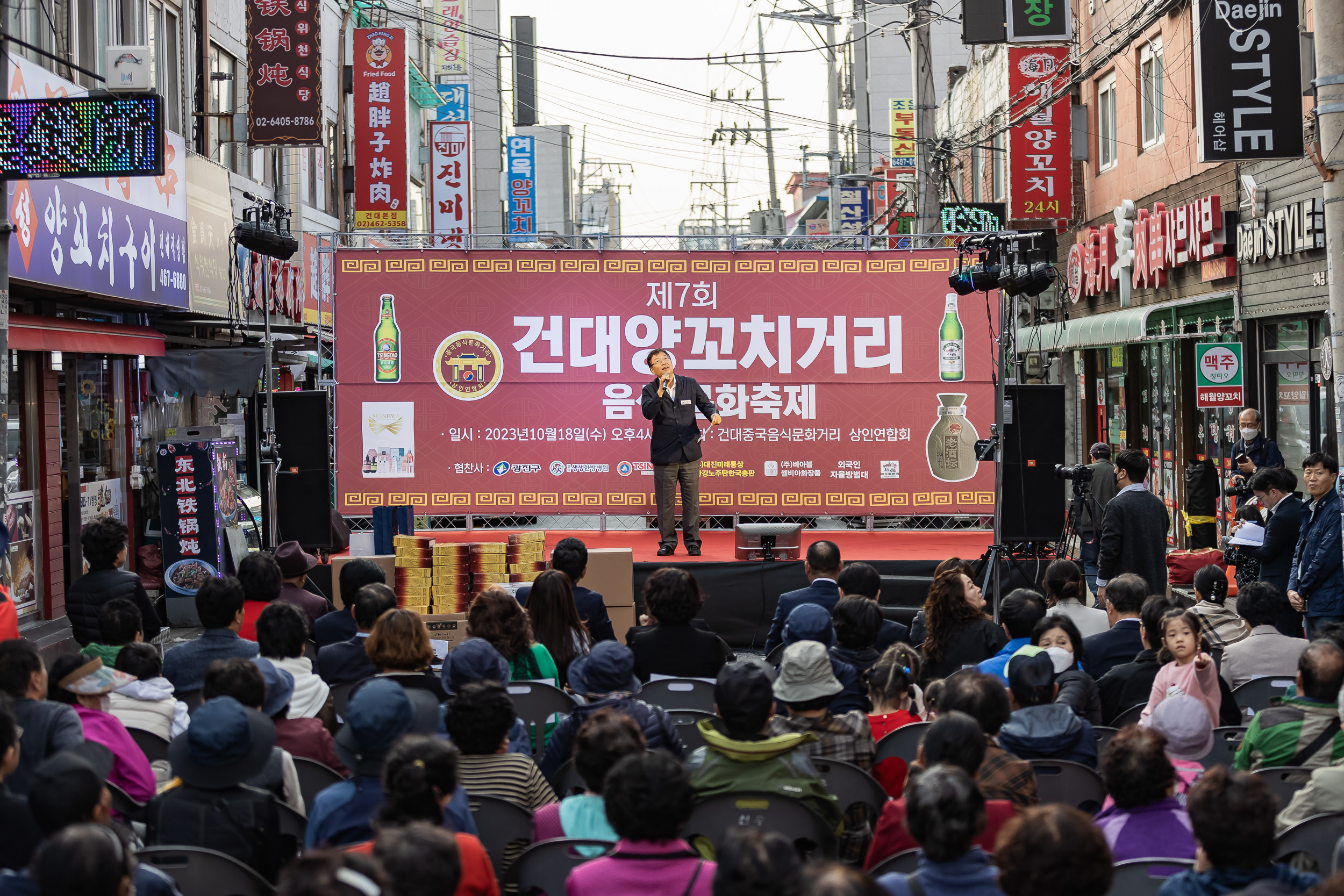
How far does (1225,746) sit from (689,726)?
1.97 m

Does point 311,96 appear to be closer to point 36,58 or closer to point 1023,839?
point 36,58

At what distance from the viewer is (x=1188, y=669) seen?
480 centimetres

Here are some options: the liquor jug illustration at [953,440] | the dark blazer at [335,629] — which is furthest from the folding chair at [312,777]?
the liquor jug illustration at [953,440]

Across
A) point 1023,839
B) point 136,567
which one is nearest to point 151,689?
point 1023,839

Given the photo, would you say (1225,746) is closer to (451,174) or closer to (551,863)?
(551,863)

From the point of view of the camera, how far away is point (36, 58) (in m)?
9.95

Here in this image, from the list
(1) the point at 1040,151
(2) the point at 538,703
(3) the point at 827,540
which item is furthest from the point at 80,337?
(1) the point at 1040,151

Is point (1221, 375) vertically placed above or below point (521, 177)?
below

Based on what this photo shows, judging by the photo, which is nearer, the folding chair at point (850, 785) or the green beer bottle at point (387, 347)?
the folding chair at point (850, 785)

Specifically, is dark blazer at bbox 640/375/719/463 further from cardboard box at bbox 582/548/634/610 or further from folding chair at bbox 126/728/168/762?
folding chair at bbox 126/728/168/762

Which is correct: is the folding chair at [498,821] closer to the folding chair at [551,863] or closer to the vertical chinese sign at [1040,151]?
the folding chair at [551,863]

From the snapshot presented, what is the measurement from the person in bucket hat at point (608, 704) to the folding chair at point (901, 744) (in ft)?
2.27

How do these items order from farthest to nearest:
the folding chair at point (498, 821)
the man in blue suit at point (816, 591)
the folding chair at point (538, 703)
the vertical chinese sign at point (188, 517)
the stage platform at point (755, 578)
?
the vertical chinese sign at point (188, 517)
the stage platform at point (755, 578)
the man in blue suit at point (816, 591)
the folding chair at point (538, 703)
the folding chair at point (498, 821)

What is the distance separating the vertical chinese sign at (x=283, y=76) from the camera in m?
13.8
